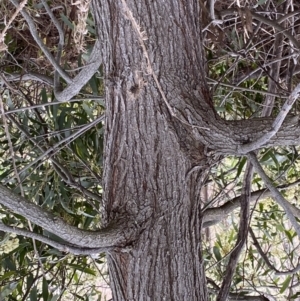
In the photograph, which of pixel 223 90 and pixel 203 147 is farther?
pixel 223 90

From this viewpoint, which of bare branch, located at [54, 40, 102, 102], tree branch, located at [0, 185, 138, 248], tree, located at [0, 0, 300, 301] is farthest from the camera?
bare branch, located at [54, 40, 102, 102]

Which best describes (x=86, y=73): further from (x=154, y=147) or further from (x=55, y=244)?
(x=55, y=244)

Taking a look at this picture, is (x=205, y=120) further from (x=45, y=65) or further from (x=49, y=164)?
(x=45, y=65)

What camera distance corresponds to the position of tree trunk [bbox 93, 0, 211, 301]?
672 mm

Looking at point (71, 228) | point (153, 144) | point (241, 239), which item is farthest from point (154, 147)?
point (241, 239)

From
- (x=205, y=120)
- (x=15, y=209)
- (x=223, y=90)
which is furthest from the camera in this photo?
(x=223, y=90)

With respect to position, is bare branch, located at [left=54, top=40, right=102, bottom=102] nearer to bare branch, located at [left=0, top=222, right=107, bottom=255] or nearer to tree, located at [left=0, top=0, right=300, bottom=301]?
tree, located at [left=0, top=0, right=300, bottom=301]

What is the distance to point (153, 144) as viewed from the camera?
0.69m

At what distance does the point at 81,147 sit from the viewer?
1.14m

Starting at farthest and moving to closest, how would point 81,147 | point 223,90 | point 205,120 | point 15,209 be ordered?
1. point 223,90
2. point 81,147
3. point 205,120
4. point 15,209

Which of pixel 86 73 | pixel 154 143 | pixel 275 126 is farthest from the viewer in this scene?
pixel 86 73

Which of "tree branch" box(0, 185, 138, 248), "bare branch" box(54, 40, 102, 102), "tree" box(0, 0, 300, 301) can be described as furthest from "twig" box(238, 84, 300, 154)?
"bare branch" box(54, 40, 102, 102)

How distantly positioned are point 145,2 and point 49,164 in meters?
0.63

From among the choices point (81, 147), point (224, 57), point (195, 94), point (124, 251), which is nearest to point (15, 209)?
point (124, 251)
